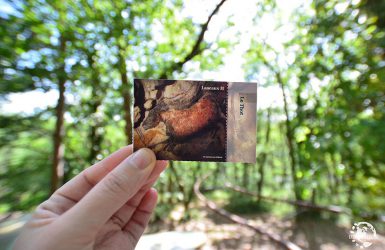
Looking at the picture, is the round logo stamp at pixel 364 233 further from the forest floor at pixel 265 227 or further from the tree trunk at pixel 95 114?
the tree trunk at pixel 95 114

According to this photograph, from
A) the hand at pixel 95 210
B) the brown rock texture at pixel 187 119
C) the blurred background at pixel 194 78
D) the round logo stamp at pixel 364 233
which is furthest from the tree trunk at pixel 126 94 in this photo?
the round logo stamp at pixel 364 233

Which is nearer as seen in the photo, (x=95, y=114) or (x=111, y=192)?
(x=111, y=192)

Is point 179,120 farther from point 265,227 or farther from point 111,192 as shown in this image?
point 265,227

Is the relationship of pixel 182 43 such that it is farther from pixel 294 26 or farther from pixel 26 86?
pixel 26 86

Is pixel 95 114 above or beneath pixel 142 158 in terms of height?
above

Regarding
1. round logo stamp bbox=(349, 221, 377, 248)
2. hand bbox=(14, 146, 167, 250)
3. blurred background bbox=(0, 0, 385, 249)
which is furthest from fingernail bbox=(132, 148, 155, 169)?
round logo stamp bbox=(349, 221, 377, 248)

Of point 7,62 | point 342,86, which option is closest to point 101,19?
point 7,62

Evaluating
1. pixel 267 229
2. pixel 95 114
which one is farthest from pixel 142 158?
pixel 267 229

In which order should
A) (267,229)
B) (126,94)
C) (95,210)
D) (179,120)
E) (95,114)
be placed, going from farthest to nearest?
(267,229)
(95,114)
(126,94)
(179,120)
(95,210)

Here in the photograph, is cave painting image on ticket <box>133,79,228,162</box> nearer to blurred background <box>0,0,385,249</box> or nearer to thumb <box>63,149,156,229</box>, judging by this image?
thumb <box>63,149,156,229</box>
